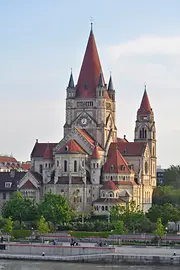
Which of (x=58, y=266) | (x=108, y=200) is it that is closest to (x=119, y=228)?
(x=58, y=266)

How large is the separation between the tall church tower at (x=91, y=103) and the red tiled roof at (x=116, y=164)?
401cm

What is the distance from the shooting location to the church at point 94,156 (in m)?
143

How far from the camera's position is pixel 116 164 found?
480 feet

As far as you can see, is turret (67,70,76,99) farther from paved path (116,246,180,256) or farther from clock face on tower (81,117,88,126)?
paved path (116,246,180,256)

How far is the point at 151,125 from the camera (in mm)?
164125

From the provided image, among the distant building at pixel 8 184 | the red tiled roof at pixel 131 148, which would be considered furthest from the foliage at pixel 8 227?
the red tiled roof at pixel 131 148

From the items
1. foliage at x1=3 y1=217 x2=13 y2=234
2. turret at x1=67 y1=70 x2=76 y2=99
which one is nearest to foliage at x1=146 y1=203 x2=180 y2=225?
foliage at x1=3 y1=217 x2=13 y2=234

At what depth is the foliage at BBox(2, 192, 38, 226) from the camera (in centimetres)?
12950

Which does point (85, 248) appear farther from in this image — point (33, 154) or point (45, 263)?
point (33, 154)

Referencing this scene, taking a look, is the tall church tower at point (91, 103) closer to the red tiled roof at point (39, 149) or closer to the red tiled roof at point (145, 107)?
the red tiled roof at point (39, 149)

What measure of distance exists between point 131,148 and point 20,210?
105ft

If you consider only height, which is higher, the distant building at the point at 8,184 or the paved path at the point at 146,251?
the distant building at the point at 8,184

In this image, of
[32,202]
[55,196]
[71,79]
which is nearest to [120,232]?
[55,196]

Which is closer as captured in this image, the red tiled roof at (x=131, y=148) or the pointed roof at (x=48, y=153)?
the pointed roof at (x=48, y=153)
